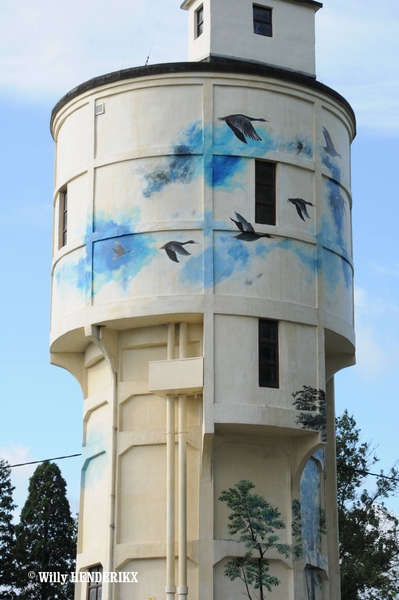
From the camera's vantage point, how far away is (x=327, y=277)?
3162 cm

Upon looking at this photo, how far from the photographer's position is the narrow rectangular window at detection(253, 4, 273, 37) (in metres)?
34.2

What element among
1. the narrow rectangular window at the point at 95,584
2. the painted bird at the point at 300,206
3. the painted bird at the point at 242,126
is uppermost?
the painted bird at the point at 242,126

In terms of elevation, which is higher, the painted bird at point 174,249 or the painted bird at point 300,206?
the painted bird at point 300,206

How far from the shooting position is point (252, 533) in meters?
29.6

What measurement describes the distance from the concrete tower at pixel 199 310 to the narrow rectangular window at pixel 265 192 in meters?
0.04

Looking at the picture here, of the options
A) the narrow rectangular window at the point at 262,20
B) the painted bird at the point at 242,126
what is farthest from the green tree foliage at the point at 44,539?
the narrow rectangular window at the point at 262,20

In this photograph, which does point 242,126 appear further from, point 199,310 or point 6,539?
point 6,539

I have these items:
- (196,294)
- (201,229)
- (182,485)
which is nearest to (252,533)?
(182,485)

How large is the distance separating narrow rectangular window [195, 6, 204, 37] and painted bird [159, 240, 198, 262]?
7.01 meters

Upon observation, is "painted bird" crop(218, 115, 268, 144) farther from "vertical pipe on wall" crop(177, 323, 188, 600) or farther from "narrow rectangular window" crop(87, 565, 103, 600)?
"narrow rectangular window" crop(87, 565, 103, 600)

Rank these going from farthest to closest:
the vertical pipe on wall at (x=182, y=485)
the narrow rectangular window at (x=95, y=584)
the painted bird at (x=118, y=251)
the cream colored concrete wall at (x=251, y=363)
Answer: the painted bird at (x=118, y=251) → the narrow rectangular window at (x=95, y=584) → the cream colored concrete wall at (x=251, y=363) → the vertical pipe on wall at (x=182, y=485)

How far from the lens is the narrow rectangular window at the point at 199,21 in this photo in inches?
1359

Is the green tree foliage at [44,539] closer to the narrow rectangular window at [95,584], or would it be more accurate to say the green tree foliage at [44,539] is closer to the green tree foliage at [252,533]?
the narrow rectangular window at [95,584]

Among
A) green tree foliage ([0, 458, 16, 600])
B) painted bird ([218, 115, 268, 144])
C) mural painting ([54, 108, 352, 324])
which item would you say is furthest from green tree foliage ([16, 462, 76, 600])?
painted bird ([218, 115, 268, 144])
